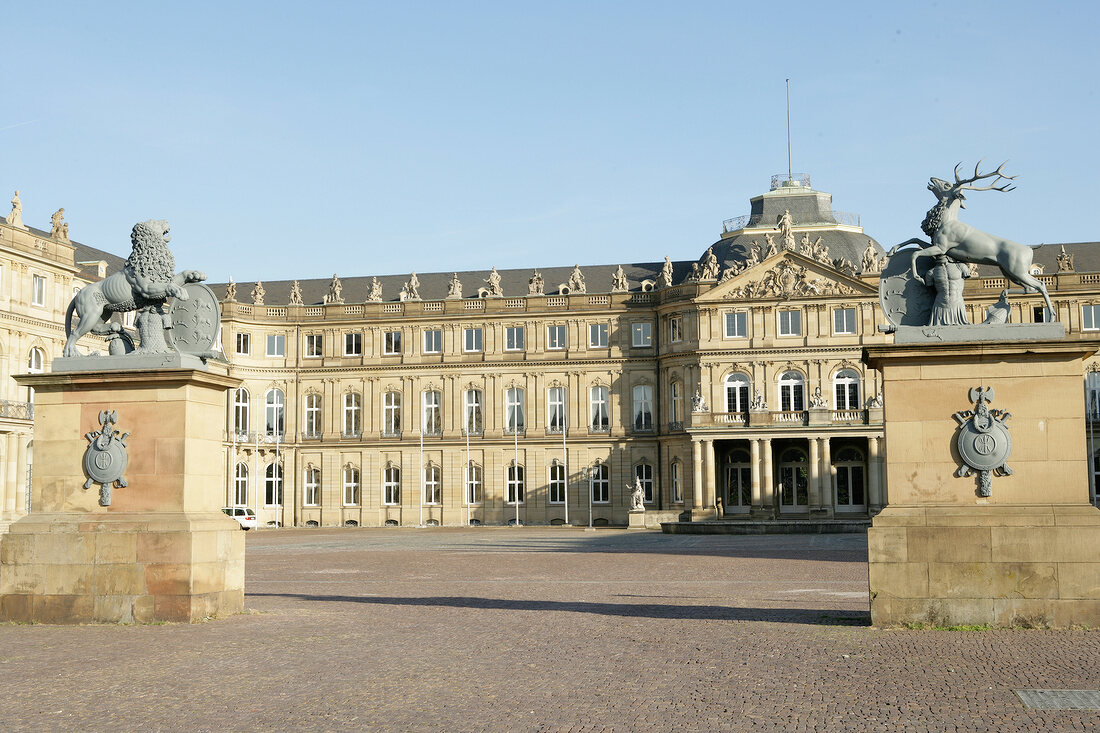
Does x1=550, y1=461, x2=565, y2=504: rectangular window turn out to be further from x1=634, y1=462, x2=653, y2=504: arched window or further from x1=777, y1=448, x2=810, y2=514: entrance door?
x1=777, y1=448, x2=810, y2=514: entrance door

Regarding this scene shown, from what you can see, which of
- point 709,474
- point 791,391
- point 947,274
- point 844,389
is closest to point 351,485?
point 709,474

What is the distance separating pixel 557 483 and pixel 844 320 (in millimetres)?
20757

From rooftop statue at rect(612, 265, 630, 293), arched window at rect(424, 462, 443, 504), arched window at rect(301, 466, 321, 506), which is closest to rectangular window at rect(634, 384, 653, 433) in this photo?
rooftop statue at rect(612, 265, 630, 293)

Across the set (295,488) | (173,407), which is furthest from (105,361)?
(295,488)

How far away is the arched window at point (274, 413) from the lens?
265ft

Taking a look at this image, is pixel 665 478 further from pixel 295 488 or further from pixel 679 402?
pixel 295 488

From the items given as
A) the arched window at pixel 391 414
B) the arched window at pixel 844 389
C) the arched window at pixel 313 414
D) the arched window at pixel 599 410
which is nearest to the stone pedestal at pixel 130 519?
the arched window at pixel 844 389

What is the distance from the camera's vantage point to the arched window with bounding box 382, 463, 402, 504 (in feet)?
261

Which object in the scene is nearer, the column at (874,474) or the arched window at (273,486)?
the column at (874,474)

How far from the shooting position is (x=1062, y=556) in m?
15.4

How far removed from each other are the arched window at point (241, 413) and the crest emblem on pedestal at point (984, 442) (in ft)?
225

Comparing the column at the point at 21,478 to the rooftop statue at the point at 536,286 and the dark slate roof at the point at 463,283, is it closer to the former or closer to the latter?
the dark slate roof at the point at 463,283

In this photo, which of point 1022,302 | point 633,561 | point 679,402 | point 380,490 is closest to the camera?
point 633,561

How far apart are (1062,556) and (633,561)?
20.5 meters
